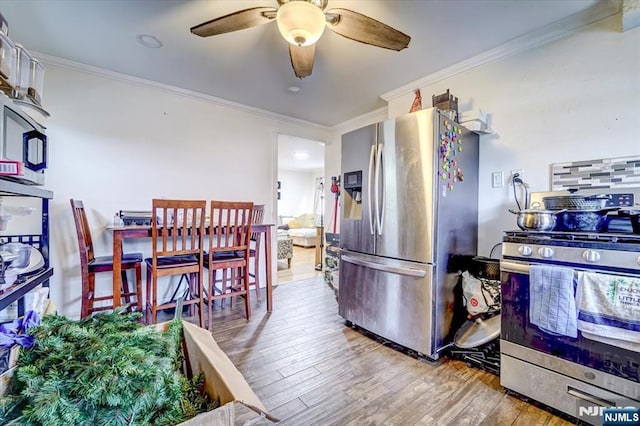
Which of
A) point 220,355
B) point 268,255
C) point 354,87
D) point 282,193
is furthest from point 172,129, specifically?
point 282,193

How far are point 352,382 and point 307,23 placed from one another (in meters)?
2.17

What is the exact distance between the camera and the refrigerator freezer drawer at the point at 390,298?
2020 millimetres

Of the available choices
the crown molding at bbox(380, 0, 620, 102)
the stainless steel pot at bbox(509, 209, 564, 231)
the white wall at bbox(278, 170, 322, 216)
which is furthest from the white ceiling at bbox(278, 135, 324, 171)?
the stainless steel pot at bbox(509, 209, 564, 231)

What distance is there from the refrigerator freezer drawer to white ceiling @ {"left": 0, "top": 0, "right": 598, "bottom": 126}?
178cm

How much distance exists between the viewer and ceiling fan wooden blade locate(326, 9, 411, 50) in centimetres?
162

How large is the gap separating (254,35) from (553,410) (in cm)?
316

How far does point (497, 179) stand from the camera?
2.35m

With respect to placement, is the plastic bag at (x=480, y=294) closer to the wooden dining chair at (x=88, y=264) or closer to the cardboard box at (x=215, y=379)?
the cardboard box at (x=215, y=379)

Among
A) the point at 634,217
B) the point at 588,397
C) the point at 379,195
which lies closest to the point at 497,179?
the point at 634,217

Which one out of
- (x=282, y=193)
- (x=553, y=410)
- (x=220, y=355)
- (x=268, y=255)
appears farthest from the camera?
(x=282, y=193)

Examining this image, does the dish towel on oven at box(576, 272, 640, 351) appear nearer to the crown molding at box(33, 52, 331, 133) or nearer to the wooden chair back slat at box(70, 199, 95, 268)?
the wooden chair back slat at box(70, 199, 95, 268)

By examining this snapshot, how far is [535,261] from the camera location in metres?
1.60

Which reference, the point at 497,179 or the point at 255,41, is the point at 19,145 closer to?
the point at 255,41

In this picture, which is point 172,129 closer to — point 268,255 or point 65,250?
point 65,250
